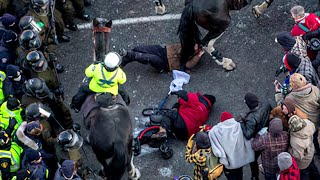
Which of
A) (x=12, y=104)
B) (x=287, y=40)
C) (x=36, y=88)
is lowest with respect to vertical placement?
(x=12, y=104)

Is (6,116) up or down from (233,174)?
up

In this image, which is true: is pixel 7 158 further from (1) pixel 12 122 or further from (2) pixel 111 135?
(2) pixel 111 135

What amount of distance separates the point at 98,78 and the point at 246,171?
2504 mm

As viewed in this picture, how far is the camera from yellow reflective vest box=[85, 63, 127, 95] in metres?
8.01

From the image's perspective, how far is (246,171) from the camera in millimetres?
8633

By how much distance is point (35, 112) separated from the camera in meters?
7.85

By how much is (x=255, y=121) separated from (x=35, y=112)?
2.82 metres

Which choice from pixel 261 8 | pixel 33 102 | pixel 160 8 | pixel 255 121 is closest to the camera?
pixel 255 121

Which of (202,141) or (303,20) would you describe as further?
(303,20)

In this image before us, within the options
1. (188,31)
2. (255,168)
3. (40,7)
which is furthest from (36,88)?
(255,168)

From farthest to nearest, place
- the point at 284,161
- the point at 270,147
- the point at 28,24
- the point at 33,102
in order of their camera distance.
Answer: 1. the point at 28,24
2. the point at 33,102
3. the point at 270,147
4. the point at 284,161


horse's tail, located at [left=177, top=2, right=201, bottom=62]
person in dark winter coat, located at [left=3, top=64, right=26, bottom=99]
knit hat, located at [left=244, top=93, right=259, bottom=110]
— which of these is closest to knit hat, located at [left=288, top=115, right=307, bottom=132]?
knit hat, located at [left=244, top=93, right=259, bottom=110]

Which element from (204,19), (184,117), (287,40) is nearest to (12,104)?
(184,117)

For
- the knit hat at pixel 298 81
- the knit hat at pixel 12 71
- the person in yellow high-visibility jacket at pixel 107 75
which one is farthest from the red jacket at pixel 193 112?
the knit hat at pixel 12 71
